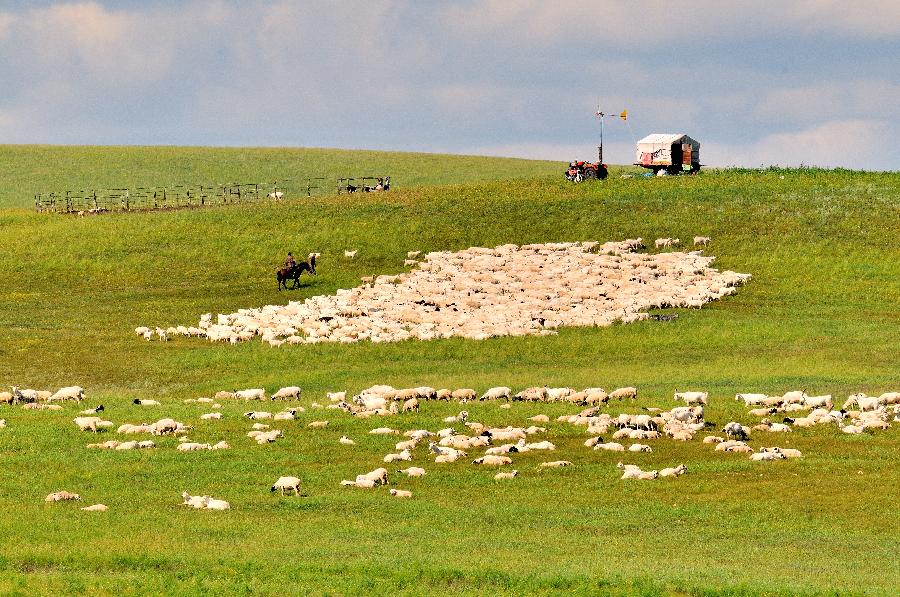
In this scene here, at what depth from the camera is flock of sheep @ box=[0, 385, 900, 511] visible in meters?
31.3

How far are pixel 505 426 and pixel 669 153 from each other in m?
74.8

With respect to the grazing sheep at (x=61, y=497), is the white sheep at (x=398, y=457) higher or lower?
lower

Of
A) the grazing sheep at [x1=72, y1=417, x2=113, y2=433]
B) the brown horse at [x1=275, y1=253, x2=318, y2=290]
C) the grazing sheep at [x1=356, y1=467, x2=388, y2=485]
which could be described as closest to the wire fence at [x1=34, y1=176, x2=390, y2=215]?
the brown horse at [x1=275, y1=253, x2=318, y2=290]

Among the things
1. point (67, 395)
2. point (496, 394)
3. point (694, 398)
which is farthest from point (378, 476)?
point (67, 395)

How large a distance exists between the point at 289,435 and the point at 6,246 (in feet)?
176

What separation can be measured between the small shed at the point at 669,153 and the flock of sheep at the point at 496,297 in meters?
A: 34.5

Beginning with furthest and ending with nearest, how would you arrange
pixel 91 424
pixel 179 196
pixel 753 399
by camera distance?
pixel 179 196 → pixel 753 399 → pixel 91 424

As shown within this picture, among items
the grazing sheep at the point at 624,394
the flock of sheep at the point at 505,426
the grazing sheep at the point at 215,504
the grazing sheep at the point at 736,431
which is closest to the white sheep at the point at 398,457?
the flock of sheep at the point at 505,426

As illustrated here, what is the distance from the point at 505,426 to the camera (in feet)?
120

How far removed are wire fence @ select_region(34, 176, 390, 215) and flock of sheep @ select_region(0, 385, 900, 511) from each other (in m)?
60.2

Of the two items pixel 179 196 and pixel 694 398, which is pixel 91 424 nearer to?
pixel 694 398

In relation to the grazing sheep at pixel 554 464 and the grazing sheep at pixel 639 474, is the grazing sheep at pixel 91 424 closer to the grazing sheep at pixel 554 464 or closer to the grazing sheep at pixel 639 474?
the grazing sheep at pixel 554 464

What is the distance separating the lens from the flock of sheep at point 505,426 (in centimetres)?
3132

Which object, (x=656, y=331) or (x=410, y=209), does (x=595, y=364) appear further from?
(x=410, y=209)
